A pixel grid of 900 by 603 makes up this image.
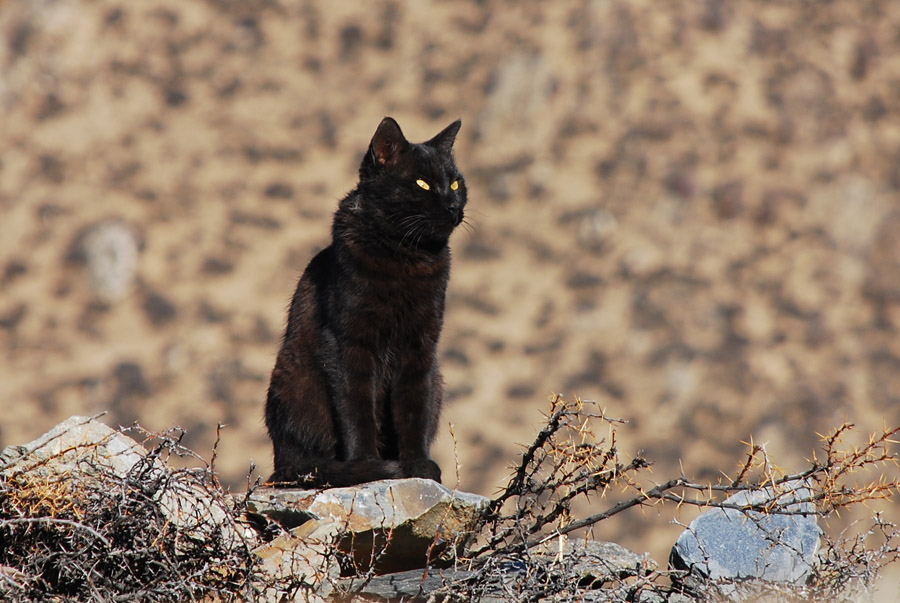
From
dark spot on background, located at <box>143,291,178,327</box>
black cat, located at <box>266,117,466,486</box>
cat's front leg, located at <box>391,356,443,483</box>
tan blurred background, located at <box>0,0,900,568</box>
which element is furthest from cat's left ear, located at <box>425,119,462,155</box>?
dark spot on background, located at <box>143,291,178,327</box>

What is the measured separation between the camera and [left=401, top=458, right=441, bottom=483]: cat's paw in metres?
4.63

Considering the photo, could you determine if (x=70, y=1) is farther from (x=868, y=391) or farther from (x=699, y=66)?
(x=868, y=391)

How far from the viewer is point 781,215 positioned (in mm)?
20047

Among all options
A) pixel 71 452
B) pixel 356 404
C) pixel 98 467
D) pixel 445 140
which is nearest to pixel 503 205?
pixel 445 140

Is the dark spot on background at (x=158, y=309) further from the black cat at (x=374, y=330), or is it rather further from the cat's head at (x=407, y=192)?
the cat's head at (x=407, y=192)

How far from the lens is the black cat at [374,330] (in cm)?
485

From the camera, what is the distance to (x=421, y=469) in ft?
15.3

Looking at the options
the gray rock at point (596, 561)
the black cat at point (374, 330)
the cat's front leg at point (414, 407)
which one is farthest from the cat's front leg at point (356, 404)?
the gray rock at point (596, 561)

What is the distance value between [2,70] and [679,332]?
57.4 feet

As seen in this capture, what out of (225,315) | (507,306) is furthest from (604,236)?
(225,315)

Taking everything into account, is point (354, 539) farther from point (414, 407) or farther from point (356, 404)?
point (414, 407)

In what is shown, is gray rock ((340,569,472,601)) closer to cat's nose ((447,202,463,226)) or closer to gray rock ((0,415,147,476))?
gray rock ((0,415,147,476))

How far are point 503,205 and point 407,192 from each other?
15.7m

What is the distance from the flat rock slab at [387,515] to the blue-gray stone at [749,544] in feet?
2.99
